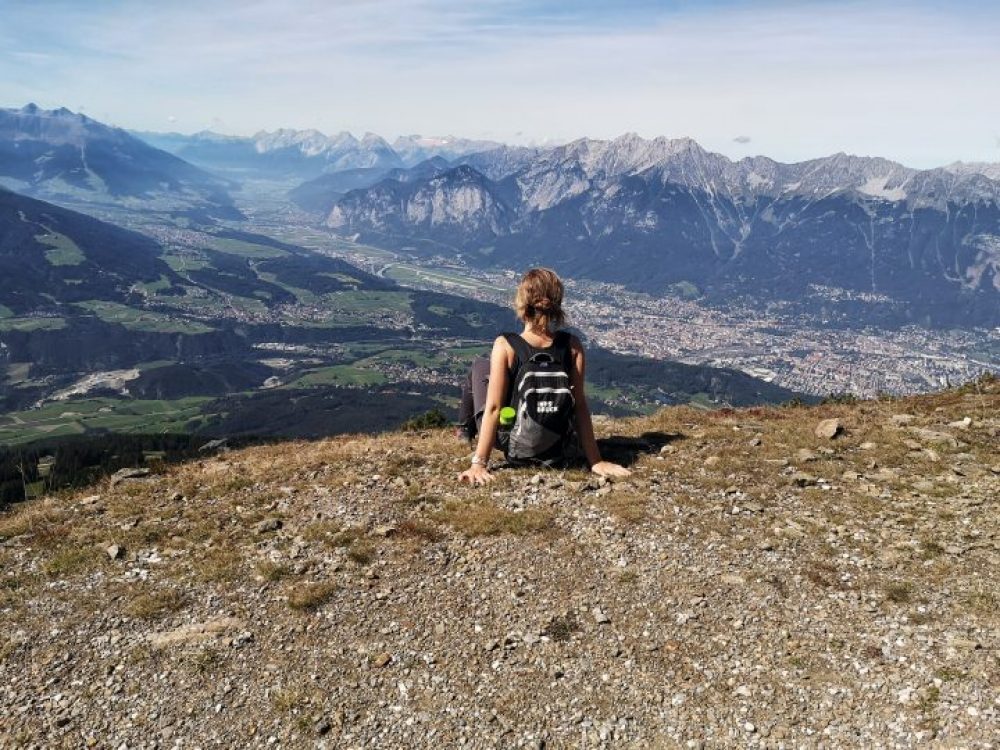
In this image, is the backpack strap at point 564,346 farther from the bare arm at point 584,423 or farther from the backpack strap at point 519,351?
the backpack strap at point 519,351

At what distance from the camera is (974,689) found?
311 inches

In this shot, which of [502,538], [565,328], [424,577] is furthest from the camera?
Answer: [565,328]

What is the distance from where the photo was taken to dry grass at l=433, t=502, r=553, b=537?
1230 cm

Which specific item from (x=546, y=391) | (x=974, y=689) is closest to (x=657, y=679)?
(x=974, y=689)

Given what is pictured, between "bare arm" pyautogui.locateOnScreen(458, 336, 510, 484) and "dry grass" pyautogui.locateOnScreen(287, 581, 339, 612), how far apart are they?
3.98m

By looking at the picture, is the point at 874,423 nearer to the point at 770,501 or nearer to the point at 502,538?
the point at 770,501

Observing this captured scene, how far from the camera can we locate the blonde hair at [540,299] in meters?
12.4

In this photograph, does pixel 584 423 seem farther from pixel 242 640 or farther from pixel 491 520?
pixel 242 640

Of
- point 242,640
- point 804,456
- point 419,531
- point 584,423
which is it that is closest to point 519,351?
point 584,423

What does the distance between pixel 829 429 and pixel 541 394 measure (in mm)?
9954

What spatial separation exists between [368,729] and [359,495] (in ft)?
22.6

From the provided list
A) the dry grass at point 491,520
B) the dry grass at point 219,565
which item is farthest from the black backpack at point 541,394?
the dry grass at point 219,565

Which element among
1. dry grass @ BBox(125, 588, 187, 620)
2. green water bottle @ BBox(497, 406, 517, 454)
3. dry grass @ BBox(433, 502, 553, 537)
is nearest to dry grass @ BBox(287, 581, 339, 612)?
dry grass @ BBox(125, 588, 187, 620)

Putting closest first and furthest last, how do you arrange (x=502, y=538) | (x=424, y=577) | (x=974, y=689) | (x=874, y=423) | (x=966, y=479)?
(x=974, y=689)
(x=424, y=577)
(x=502, y=538)
(x=966, y=479)
(x=874, y=423)
